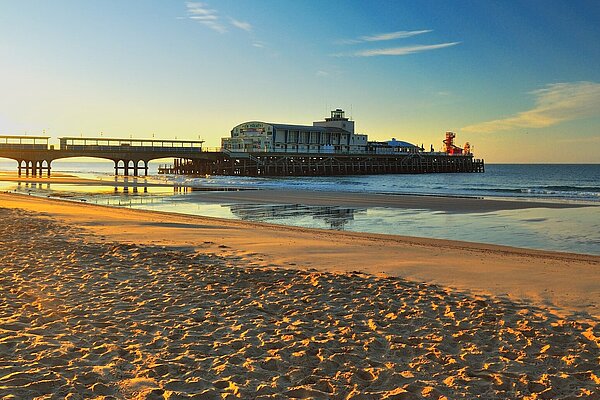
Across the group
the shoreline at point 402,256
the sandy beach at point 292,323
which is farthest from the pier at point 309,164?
the sandy beach at point 292,323

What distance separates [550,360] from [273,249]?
7688 millimetres

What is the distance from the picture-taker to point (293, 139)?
90625 mm

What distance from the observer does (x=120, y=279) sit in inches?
343

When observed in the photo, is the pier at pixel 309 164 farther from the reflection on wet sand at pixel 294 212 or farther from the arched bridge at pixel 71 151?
the reflection on wet sand at pixel 294 212

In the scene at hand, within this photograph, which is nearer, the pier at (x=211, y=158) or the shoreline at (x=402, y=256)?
the shoreline at (x=402, y=256)

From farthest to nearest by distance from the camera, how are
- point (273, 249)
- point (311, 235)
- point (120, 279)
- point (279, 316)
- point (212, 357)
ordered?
point (311, 235)
point (273, 249)
point (120, 279)
point (279, 316)
point (212, 357)

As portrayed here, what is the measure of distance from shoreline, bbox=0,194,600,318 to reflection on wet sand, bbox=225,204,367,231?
328cm

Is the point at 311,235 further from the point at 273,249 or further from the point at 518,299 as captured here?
the point at 518,299

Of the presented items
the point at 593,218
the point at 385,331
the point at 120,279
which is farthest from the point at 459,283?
the point at 593,218

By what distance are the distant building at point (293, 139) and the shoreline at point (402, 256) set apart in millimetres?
70093

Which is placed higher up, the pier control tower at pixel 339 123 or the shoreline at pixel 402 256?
the pier control tower at pixel 339 123

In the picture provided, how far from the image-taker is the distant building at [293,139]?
87250 millimetres

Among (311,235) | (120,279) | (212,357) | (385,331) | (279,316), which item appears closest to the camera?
(212,357)

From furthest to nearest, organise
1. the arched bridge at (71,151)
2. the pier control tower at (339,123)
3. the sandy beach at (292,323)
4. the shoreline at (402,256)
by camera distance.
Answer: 1. the pier control tower at (339,123)
2. the arched bridge at (71,151)
3. the shoreline at (402,256)
4. the sandy beach at (292,323)
